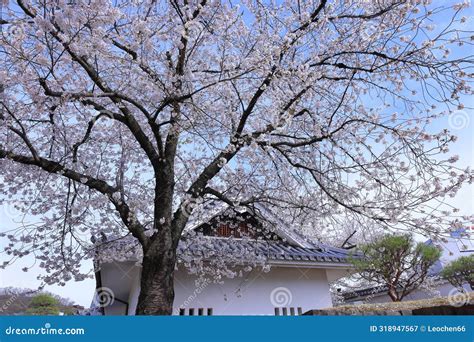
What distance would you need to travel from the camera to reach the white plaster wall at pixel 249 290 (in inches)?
268

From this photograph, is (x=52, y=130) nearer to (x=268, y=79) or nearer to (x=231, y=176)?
(x=231, y=176)

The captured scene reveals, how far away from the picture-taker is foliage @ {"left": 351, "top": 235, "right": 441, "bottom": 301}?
9.71 m

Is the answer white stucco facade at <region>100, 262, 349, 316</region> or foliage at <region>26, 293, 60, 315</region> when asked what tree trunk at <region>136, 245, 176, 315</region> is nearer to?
white stucco facade at <region>100, 262, 349, 316</region>

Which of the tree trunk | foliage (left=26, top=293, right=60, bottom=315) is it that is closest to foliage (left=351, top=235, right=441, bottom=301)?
the tree trunk

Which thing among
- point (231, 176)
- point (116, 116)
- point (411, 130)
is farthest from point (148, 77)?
point (411, 130)

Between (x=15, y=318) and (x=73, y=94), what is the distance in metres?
2.37

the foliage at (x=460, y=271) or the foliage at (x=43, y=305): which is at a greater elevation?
the foliage at (x=460, y=271)

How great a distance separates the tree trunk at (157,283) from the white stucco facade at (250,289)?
94.4 inches

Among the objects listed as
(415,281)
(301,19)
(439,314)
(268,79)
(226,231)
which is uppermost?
(301,19)

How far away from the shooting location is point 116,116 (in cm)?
496

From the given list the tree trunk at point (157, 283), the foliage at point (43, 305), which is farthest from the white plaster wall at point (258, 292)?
the foliage at point (43, 305)

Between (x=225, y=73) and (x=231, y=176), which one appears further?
(x=231, y=176)

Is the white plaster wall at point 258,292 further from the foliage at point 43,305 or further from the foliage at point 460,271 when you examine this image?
the foliage at point 460,271

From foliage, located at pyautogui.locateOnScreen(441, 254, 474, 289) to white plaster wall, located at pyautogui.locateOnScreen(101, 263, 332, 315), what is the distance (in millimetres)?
8697
